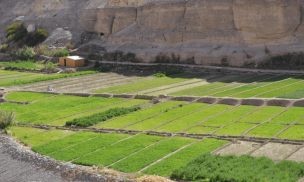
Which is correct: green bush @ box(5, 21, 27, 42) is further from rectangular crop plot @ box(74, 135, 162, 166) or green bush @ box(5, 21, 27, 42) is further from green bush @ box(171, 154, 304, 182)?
green bush @ box(171, 154, 304, 182)

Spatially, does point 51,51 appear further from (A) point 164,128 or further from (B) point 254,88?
(A) point 164,128

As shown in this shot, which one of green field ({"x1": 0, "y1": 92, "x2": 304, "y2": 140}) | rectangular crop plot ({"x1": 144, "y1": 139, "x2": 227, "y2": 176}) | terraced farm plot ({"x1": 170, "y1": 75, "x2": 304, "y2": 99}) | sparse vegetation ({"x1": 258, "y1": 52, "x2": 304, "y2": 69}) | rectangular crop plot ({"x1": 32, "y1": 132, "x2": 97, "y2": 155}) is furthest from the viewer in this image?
sparse vegetation ({"x1": 258, "y1": 52, "x2": 304, "y2": 69})

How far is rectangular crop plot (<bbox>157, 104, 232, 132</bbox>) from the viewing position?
2103 centimetres

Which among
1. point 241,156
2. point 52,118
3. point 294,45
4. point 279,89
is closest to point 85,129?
point 52,118

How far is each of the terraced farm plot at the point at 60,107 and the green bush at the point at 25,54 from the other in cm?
1725

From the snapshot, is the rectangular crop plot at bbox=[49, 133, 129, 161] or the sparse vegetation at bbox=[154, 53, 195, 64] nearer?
the rectangular crop plot at bbox=[49, 133, 129, 161]

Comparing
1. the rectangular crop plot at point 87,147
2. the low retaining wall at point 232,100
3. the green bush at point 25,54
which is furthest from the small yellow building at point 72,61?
the rectangular crop plot at point 87,147

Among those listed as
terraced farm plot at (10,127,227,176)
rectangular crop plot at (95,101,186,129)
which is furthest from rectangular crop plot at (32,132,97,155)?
rectangular crop plot at (95,101,186,129)

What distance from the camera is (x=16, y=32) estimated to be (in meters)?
52.6

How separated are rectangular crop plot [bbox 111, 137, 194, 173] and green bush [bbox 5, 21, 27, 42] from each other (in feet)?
119

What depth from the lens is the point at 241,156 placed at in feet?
53.6

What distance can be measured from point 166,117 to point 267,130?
17.3 ft

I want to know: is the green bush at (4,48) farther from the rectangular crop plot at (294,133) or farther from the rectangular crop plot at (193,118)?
the rectangular crop plot at (294,133)

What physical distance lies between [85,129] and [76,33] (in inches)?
1175
